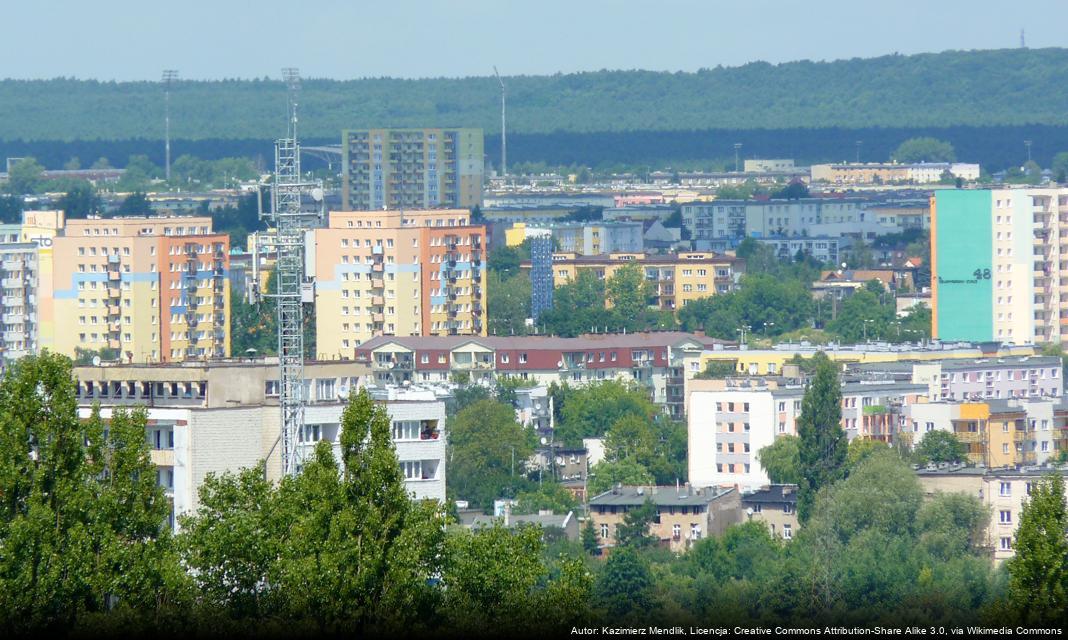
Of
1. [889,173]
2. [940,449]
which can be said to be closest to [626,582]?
[940,449]

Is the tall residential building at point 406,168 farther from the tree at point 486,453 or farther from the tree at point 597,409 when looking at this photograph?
the tree at point 486,453

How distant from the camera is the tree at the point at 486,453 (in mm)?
35281

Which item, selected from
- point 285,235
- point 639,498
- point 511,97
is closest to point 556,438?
point 639,498

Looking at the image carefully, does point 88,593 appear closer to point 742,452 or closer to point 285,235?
point 285,235

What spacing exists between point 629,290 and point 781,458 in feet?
97.6

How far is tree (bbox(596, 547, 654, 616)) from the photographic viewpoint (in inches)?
984

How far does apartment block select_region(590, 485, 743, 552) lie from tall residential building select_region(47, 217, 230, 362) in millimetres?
22450

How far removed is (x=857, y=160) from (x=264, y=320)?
93813 mm

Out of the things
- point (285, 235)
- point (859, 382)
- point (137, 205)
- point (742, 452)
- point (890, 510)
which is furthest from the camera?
point (137, 205)

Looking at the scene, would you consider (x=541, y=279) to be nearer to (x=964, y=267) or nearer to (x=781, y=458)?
(x=964, y=267)

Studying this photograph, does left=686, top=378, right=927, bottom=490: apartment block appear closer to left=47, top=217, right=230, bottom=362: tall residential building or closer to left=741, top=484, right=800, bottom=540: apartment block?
left=741, top=484, right=800, bottom=540: apartment block

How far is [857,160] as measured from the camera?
474 ft

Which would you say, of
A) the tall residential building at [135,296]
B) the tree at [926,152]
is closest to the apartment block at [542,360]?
the tall residential building at [135,296]

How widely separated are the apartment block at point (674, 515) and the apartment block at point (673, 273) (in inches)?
1371
